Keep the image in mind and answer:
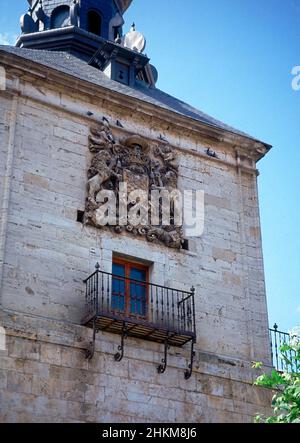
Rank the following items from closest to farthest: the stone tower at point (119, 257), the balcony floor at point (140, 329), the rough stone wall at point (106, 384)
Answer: the rough stone wall at point (106, 384) < the stone tower at point (119, 257) < the balcony floor at point (140, 329)

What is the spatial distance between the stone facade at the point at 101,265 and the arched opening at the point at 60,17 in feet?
23.5

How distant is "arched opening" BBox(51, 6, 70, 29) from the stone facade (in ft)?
23.5

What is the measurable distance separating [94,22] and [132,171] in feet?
28.8

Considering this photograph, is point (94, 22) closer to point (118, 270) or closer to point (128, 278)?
point (118, 270)

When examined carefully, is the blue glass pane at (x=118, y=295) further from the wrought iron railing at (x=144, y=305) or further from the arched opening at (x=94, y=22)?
the arched opening at (x=94, y=22)

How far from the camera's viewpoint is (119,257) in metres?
20.2

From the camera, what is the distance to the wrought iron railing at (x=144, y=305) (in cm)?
1888

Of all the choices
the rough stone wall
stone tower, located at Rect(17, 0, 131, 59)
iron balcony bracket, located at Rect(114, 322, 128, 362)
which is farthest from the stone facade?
stone tower, located at Rect(17, 0, 131, 59)

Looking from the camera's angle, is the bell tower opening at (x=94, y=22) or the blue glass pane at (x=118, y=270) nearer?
the blue glass pane at (x=118, y=270)
